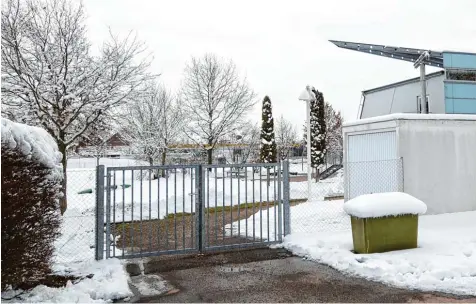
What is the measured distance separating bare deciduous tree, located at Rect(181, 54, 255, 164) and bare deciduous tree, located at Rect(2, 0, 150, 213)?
44.4 ft

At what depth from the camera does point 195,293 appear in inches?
212

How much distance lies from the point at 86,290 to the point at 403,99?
40.8 ft

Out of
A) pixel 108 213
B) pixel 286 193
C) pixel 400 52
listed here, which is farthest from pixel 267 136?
pixel 108 213

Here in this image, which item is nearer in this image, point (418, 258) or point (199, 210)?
point (418, 258)

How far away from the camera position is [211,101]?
87.0ft

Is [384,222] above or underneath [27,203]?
underneath

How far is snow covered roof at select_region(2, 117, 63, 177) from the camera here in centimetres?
466

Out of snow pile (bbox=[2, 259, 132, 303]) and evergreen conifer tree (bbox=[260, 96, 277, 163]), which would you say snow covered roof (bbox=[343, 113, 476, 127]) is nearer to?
snow pile (bbox=[2, 259, 132, 303])

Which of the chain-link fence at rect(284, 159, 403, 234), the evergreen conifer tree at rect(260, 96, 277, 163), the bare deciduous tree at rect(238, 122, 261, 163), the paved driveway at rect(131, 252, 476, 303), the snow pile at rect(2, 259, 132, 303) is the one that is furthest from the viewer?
the bare deciduous tree at rect(238, 122, 261, 163)

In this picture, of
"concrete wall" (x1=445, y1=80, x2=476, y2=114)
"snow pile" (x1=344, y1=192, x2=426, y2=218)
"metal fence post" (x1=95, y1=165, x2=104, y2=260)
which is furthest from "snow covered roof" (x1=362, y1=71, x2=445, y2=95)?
"metal fence post" (x1=95, y1=165, x2=104, y2=260)

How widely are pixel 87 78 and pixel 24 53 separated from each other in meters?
1.88

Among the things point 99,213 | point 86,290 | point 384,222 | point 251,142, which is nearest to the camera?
point 86,290

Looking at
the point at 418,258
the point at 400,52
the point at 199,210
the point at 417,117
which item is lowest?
the point at 418,258

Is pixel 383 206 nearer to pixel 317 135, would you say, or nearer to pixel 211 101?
pixel 211 101
